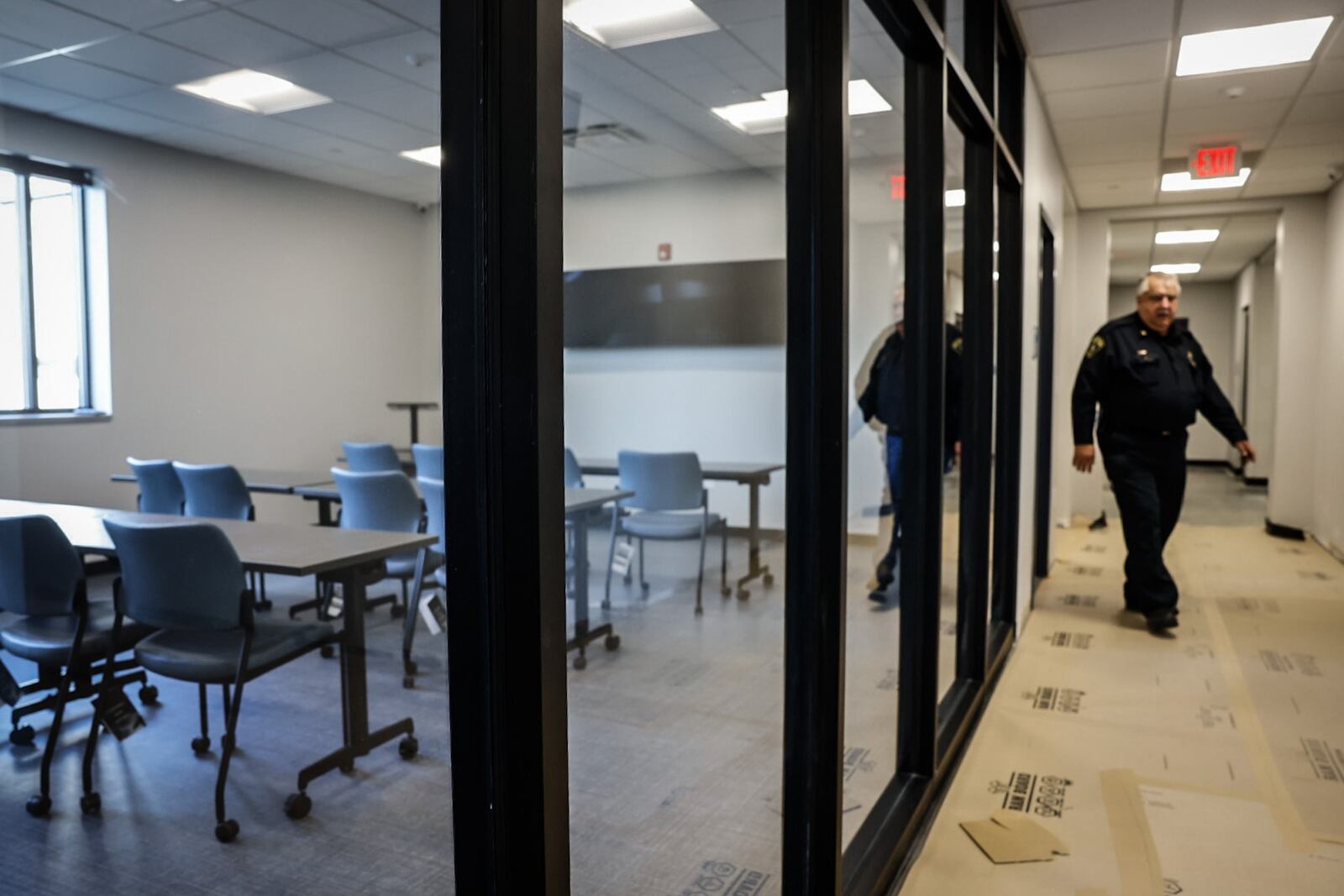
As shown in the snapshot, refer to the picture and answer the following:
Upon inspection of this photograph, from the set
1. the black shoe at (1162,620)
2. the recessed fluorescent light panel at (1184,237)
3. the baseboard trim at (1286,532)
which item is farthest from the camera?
the recessed fluorescent light panel at (1184,237)

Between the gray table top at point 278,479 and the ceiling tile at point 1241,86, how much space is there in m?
5.03

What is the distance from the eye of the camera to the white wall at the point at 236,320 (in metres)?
0.56

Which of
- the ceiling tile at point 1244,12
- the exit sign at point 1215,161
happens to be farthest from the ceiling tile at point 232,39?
the exit sign at point 1215,161

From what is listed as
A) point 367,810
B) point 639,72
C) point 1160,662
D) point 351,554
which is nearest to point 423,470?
point 351,554

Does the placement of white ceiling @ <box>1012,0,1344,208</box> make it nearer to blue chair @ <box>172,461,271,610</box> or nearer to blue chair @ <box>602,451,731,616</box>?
blue chair @ <box>602,451,731,616</box>

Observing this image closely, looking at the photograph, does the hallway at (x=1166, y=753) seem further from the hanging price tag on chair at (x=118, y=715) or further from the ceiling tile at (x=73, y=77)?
the ceiling tile at (x=73, y=77)

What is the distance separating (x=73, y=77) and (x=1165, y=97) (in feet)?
18.0

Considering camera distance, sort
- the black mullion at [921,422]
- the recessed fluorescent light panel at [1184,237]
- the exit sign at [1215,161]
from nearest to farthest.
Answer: the black mullion at [921,422] < the exit sign at [1215,161] < the recessed fluorescent light panel at [1184,237]

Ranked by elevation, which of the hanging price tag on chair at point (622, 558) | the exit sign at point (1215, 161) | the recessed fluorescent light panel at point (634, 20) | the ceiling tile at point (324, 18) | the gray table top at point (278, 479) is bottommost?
the hanging price tag on chair at point (622, 558)

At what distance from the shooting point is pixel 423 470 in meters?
0.84

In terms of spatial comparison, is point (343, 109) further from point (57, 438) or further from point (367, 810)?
point (367, 810)

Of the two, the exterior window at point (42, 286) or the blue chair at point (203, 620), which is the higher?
the exterior window at point (42, 286)

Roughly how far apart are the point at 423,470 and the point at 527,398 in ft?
0.36

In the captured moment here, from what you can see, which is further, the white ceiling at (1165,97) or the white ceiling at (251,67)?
the white ceiling at (1165,97)
